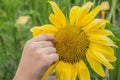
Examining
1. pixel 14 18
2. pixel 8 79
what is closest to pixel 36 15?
pixel 14 18

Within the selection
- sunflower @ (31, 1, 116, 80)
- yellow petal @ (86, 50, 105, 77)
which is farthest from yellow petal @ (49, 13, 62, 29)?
yellow petal @ (86, 50, 105, 77)

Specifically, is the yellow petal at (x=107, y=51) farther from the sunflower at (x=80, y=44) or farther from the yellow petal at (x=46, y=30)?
the yellow petal at (x=46, y=30)

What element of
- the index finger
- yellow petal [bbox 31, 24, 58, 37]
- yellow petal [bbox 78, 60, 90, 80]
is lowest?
yellow petal [bbox 78, 60, 90, 80]

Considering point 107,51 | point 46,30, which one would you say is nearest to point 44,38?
point 46,30

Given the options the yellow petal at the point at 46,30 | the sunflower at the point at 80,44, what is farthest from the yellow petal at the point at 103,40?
the yellow petal at the point at 46,30

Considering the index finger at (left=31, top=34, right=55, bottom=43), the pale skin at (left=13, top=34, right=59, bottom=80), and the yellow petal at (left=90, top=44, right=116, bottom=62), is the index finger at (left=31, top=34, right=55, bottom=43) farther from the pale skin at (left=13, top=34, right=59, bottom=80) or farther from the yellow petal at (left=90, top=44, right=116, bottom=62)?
the yellow petal at (left=90, top=44, right=116, bottom=62)

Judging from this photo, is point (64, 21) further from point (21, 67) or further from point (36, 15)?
point (36, 15)

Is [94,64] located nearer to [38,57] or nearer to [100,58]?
[100,58]
